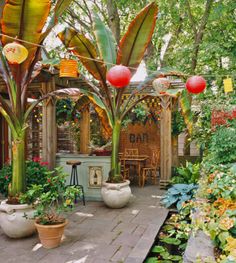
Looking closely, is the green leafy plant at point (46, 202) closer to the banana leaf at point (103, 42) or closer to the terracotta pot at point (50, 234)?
the terracotta pot at point (50, 234)

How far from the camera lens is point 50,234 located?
3.75m

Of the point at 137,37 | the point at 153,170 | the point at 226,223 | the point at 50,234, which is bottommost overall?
the point at 50,234

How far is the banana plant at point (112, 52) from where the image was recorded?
498 centimetres

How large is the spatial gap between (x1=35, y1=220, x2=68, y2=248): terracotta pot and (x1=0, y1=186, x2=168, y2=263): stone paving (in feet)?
0.26

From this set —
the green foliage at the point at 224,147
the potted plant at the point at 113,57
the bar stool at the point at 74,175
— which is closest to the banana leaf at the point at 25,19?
the potted plant at the point at 113,57

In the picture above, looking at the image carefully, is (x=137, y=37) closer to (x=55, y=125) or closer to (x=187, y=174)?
(x=55, y=125)

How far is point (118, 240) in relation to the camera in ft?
13.4

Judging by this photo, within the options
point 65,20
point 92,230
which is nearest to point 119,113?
point 92,230

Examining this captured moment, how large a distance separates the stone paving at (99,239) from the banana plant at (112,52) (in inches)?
33.7

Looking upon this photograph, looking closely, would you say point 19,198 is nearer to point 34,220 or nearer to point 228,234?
point 34,220

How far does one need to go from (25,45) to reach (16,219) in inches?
94.4

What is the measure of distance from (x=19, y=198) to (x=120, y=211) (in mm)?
2168

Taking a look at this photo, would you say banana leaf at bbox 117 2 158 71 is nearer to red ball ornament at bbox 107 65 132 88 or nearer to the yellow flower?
red ball ornament at bbox 107 65 132 88

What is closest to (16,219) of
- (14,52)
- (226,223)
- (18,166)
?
(18,166)
